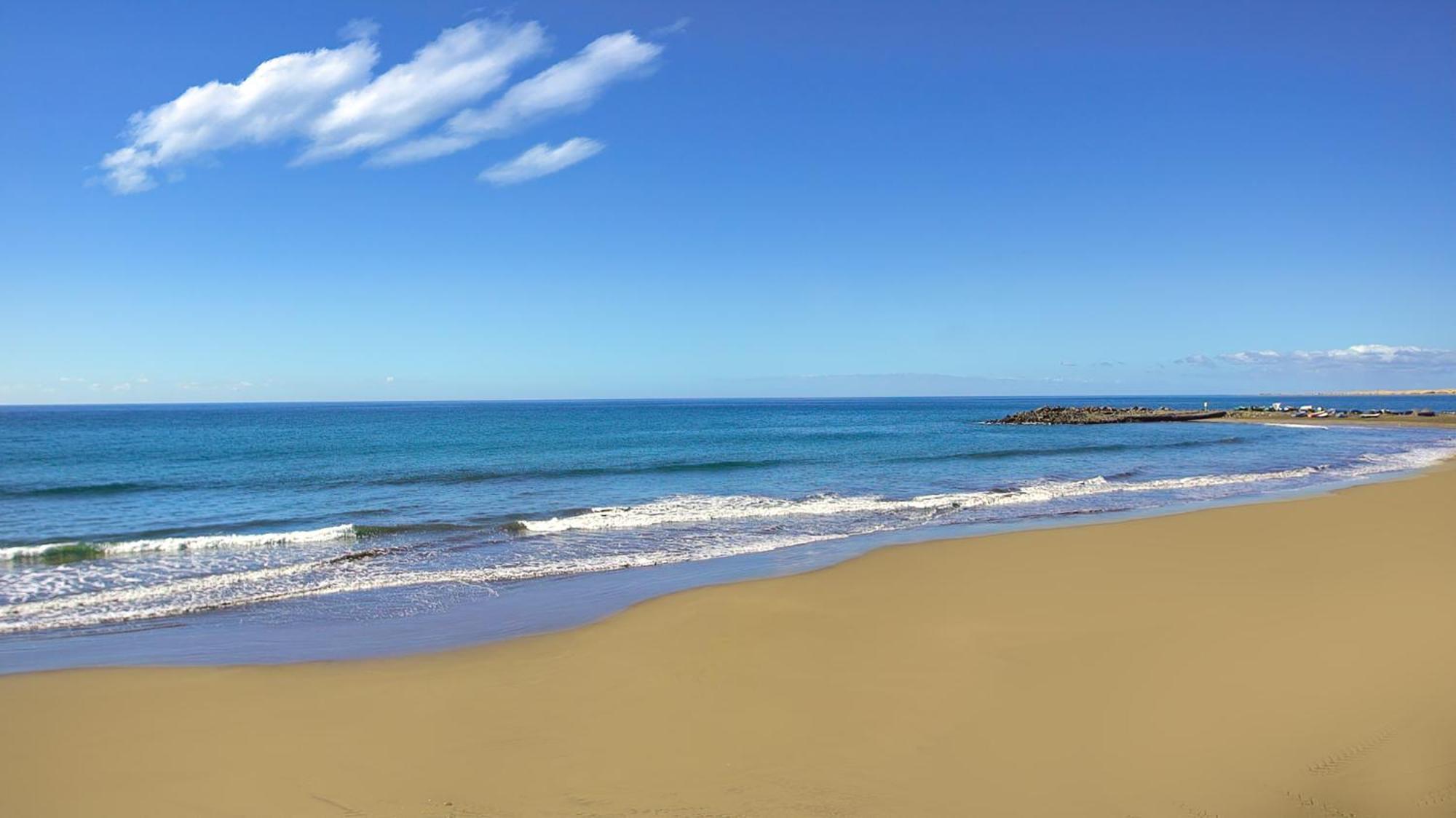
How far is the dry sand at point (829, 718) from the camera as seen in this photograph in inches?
196

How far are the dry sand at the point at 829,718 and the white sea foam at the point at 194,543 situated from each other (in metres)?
8.47

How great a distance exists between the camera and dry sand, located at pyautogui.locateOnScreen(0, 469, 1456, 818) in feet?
16.3

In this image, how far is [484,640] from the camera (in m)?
8.64

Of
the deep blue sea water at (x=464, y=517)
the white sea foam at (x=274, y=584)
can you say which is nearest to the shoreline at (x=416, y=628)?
the deep blue sea water at (x=464, y=517)

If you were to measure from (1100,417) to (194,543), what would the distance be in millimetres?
70725

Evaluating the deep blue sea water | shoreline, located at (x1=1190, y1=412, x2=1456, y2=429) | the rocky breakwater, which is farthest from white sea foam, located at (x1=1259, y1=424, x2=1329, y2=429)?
the deep blue sea water

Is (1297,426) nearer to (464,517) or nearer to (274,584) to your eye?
(464,517)

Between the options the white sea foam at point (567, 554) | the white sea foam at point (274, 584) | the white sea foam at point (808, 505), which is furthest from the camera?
the white sea foam at point (808, 505)

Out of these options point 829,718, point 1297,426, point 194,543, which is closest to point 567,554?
point 194,543

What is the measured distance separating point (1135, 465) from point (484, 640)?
2959cm

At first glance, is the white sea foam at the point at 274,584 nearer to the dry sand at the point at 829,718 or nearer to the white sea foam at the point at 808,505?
the dry sand at the point at 829,718

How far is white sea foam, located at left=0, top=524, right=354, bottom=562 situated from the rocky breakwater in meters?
61.4

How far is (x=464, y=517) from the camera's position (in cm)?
1895

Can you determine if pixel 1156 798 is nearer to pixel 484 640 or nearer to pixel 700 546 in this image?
pixel 484 640
